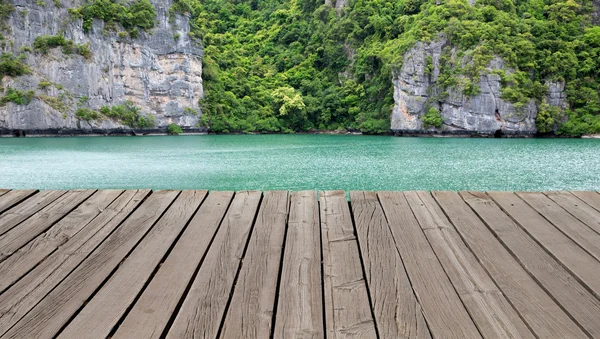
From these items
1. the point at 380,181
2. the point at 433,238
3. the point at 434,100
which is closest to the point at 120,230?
the point at 433,238

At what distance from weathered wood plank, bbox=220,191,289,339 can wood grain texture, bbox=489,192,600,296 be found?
1.14 meters

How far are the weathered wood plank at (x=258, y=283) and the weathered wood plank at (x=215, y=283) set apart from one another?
3cm

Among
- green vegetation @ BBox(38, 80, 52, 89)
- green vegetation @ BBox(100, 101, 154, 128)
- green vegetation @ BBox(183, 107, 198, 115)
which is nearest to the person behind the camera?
green vegetation @ BBox(38, 80, 52, 89)

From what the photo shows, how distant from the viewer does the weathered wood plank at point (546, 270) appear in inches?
58.9

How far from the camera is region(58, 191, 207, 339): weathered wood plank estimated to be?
139 cm

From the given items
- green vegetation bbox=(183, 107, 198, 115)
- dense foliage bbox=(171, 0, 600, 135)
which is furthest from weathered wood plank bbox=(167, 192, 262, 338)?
green vegetation bbox=(183, 107, 198, 115)

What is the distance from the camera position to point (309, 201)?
284 cm

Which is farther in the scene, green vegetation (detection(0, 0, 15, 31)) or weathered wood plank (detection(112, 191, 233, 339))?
green vegetation (detection(0, 0, 15, 31))

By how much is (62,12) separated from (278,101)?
26125mm

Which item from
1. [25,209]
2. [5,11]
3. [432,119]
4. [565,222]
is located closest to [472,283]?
[565,222]

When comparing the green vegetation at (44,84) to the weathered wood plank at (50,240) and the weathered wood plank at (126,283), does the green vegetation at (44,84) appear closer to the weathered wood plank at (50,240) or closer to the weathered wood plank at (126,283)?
the weathered wood plank at (50,240)

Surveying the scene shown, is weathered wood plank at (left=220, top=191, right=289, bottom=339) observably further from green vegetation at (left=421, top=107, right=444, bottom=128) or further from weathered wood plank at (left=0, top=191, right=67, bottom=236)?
green vegetation at (left=421, top=107, right=444, bottom=128)

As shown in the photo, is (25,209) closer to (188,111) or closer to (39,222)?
(39,222)

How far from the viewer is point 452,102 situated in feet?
158
